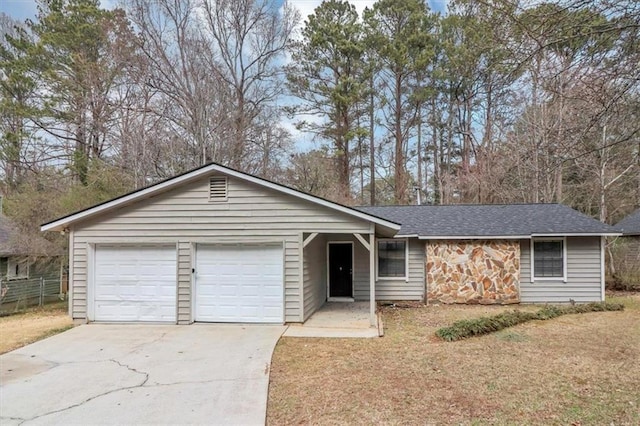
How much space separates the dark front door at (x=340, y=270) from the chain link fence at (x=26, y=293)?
11.3 m

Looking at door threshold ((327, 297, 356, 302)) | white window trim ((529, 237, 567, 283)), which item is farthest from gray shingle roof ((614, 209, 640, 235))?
door threshold ((327, 297, 356, 302))

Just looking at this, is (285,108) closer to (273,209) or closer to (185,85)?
(185,85)

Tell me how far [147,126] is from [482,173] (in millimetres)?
15827

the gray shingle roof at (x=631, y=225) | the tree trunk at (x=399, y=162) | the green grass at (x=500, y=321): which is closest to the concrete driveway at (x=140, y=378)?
the green grass at (x=500, y=321)

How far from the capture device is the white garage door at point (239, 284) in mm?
8859

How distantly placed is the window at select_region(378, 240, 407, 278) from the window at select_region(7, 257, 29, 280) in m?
13.7

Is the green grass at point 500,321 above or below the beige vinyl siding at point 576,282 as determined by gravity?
below

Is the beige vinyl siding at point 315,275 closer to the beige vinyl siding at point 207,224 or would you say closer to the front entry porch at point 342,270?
the front entry porch at point 342,270

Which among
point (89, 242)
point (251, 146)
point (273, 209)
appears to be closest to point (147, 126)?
point (251, 146)

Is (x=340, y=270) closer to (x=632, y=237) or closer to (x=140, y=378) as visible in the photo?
(x=140, y=378)

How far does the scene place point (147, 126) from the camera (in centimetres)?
1702

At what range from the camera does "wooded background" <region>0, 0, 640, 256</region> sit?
Result: 55.5ft

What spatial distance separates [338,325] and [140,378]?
442cm

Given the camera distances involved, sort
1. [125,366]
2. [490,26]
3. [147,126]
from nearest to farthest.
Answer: [490,26], [125,366], [147,126]
